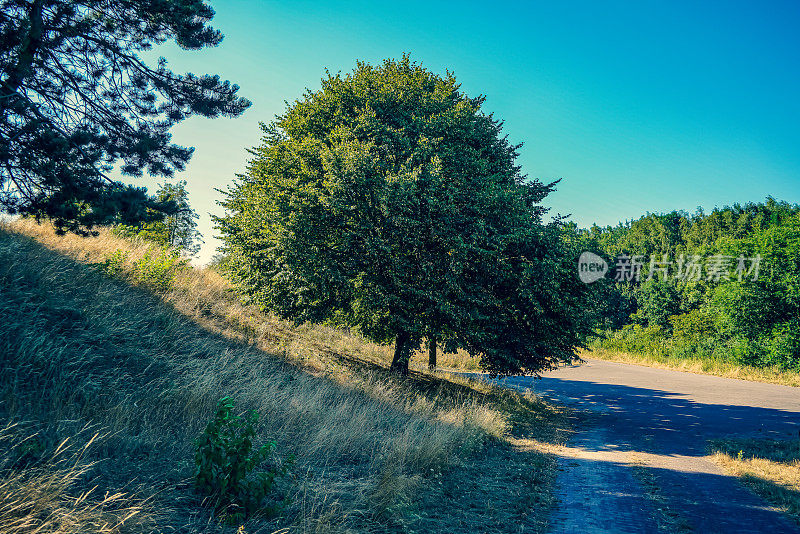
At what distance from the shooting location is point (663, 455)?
33.0ft

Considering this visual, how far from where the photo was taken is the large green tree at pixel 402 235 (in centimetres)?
1152

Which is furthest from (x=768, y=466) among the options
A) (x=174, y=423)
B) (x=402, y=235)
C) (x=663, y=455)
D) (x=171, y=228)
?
(x=171, y=228)

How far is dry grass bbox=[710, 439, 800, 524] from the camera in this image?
23.2ft

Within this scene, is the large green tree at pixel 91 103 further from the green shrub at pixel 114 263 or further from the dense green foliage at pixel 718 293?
the dense green foliage at pixel 718 293

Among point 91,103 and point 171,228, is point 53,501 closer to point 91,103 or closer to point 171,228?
point 91,103

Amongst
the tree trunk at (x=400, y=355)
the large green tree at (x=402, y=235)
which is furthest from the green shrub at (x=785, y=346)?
the tree trunk at (x=400, y=355)

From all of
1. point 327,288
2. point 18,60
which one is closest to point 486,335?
point 327,288

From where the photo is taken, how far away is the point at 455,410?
11641mm

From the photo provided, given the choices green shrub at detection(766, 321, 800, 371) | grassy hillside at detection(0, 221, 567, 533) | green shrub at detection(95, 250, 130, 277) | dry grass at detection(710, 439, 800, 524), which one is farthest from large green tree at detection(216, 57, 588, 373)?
green shrub at detection(766, 321, 800, 371)

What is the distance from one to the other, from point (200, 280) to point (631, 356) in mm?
36497

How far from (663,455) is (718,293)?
25.3 metres

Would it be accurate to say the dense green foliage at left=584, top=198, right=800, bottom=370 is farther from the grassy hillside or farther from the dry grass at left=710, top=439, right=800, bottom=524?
the grassy hillside

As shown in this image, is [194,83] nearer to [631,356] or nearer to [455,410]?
[455,410]

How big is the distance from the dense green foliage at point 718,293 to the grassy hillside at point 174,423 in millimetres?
9091
